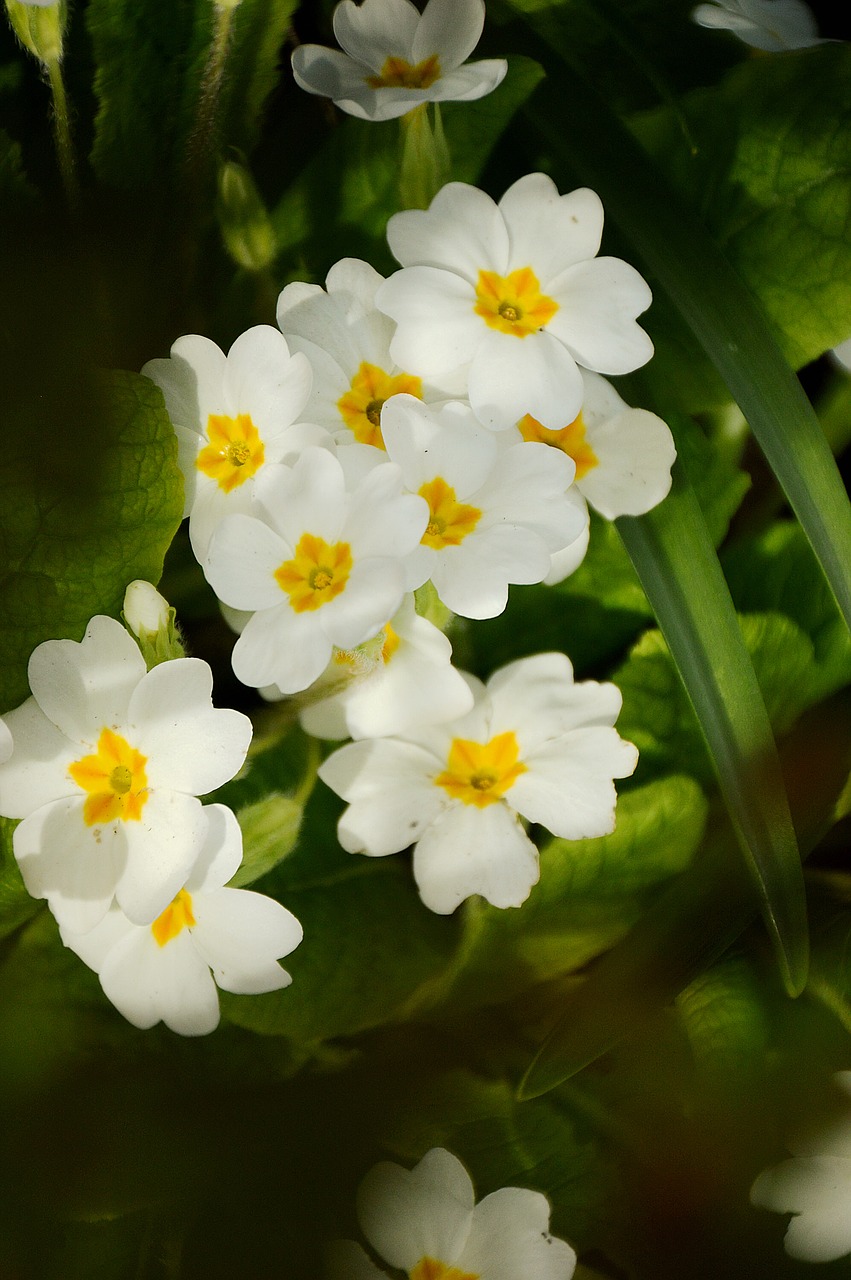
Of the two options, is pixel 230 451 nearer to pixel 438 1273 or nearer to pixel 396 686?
pixel 396 686

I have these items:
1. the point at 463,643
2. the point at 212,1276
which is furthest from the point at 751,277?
the point at 212,1276

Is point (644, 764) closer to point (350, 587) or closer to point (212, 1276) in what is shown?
point (350, 587)

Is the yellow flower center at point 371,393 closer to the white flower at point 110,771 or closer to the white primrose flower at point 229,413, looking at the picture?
the white primrose flower at point 229,413

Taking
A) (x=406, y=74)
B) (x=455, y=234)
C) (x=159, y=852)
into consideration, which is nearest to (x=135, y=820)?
(x=159, y=852)

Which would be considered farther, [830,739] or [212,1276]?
[830,739]

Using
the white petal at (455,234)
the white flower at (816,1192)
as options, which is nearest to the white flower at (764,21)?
the white petal at (455,234)

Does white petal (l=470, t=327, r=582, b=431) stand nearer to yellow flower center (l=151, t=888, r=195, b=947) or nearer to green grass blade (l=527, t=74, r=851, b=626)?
green grass blade (l=527, t=74, r=851, b=626)
